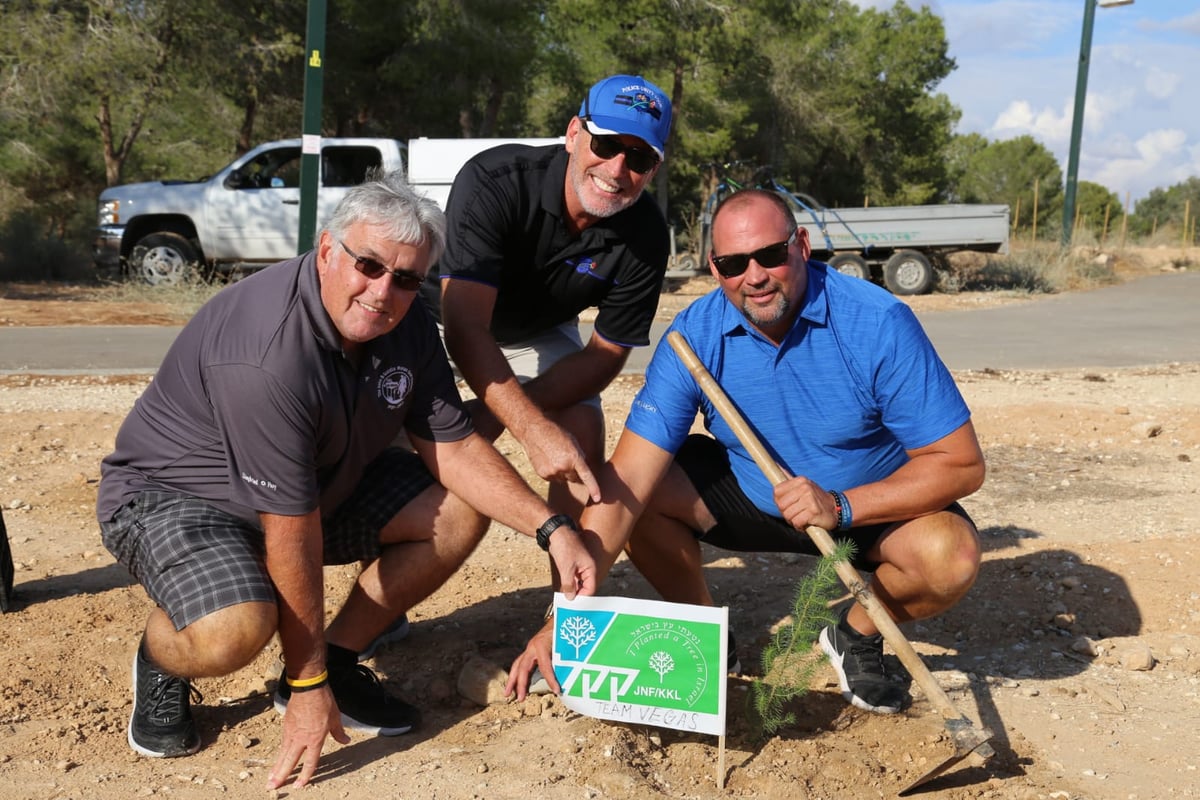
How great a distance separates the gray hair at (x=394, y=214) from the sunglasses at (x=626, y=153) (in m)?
0.79

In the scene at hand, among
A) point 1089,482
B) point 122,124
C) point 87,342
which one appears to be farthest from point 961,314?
point 122,124

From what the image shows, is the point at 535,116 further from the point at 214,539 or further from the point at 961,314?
the point at 214,539

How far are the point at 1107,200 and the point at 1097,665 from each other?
160 feet

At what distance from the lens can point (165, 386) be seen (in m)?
3.06

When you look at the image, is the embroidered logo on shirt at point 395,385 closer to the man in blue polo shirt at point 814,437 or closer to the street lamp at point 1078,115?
the man in blue polo shirt at point 814,437

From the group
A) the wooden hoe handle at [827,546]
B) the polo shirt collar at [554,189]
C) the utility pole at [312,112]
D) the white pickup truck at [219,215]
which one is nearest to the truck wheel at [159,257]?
the white pickup truck at [219,215]

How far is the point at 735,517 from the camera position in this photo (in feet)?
12.1

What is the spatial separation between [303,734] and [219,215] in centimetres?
1218

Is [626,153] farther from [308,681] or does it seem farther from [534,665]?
[308,681]

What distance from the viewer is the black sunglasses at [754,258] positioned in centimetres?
325

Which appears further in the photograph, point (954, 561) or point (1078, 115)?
point (1078, 115)

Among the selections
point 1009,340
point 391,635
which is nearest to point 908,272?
point 1009,340

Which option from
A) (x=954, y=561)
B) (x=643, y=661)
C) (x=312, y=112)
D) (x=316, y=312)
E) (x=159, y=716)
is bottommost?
(x=159, y=716)

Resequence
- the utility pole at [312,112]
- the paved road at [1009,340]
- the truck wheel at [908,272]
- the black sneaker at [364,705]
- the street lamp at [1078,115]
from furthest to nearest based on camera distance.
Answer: the street lamp at [1078,115]
the truck wheel at [908,272]
the utility pole at [312,112]
the paved road at [1009,340]
the black sneaker at [364,705]
